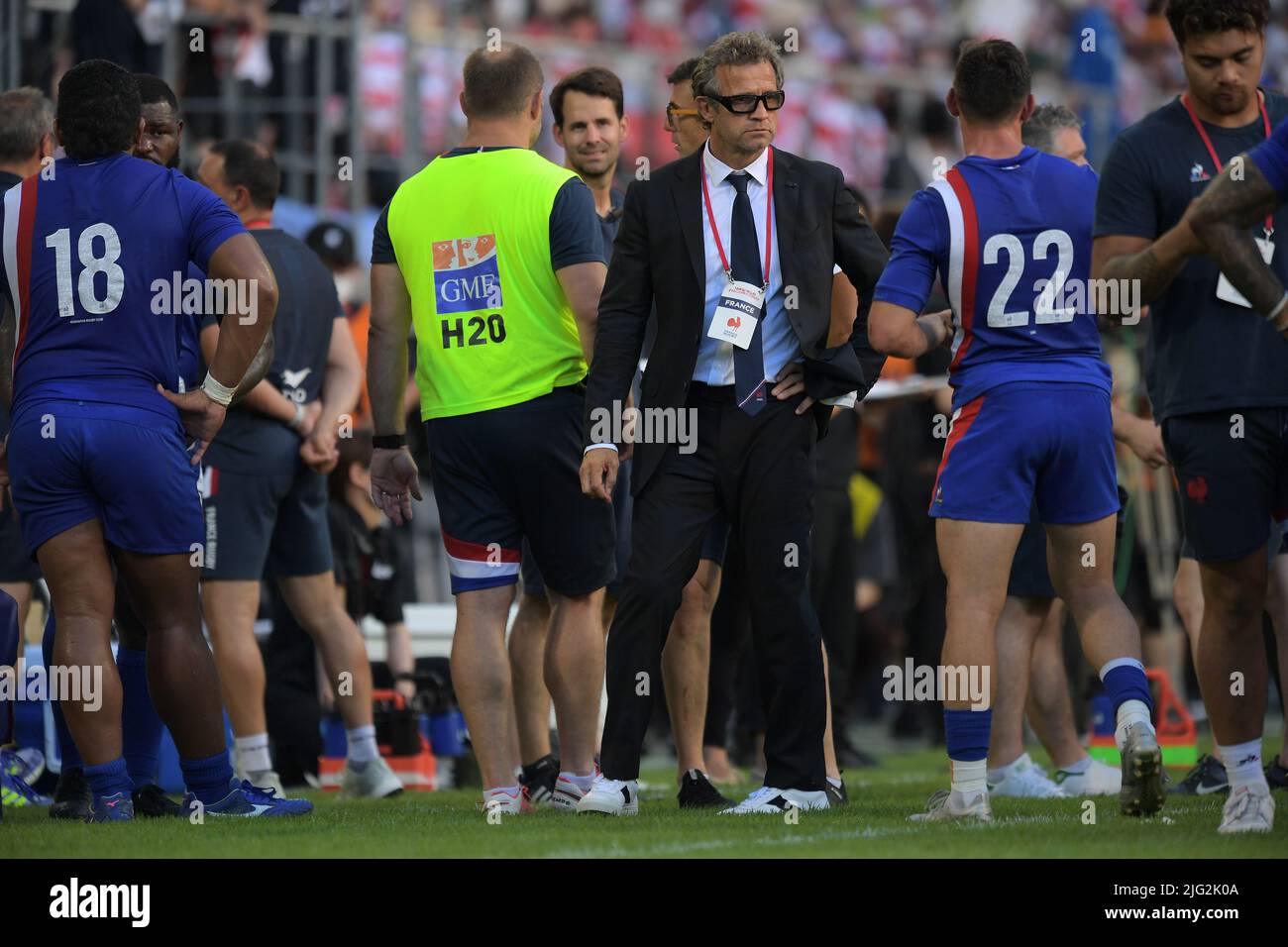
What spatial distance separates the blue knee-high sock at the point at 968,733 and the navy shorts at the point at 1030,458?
57 centimetres

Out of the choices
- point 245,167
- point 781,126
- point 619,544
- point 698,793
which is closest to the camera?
point 698,793

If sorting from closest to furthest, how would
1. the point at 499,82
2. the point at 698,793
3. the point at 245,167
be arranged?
the point at 499,82 < the point at 698,793 < the point at 245,167

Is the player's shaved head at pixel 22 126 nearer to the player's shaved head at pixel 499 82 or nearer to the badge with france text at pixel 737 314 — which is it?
the player's shaved head at pixel 499 82

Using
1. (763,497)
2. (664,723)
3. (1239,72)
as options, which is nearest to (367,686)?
(763,497)

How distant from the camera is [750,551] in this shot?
6.33m

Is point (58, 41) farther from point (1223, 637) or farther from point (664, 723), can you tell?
point (1223, 637)

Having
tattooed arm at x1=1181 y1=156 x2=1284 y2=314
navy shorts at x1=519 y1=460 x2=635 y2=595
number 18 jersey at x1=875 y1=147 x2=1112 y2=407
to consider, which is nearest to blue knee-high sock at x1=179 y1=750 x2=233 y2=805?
navy shorts at x1=519 y1=460 x2=635 y2=595

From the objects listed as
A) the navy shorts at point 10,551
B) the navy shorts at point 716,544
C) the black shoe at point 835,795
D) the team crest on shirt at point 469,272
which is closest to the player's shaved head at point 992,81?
the team crest on shirt at point 469,272

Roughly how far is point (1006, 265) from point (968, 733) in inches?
54.3

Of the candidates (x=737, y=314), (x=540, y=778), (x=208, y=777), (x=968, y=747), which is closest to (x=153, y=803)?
(x=208, y=777)

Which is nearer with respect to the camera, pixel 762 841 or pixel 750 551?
pixel 762 841

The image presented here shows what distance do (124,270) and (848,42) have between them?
1635 cm

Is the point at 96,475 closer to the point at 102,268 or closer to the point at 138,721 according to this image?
the point at 102,268

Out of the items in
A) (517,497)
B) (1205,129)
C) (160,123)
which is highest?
(160,123)
